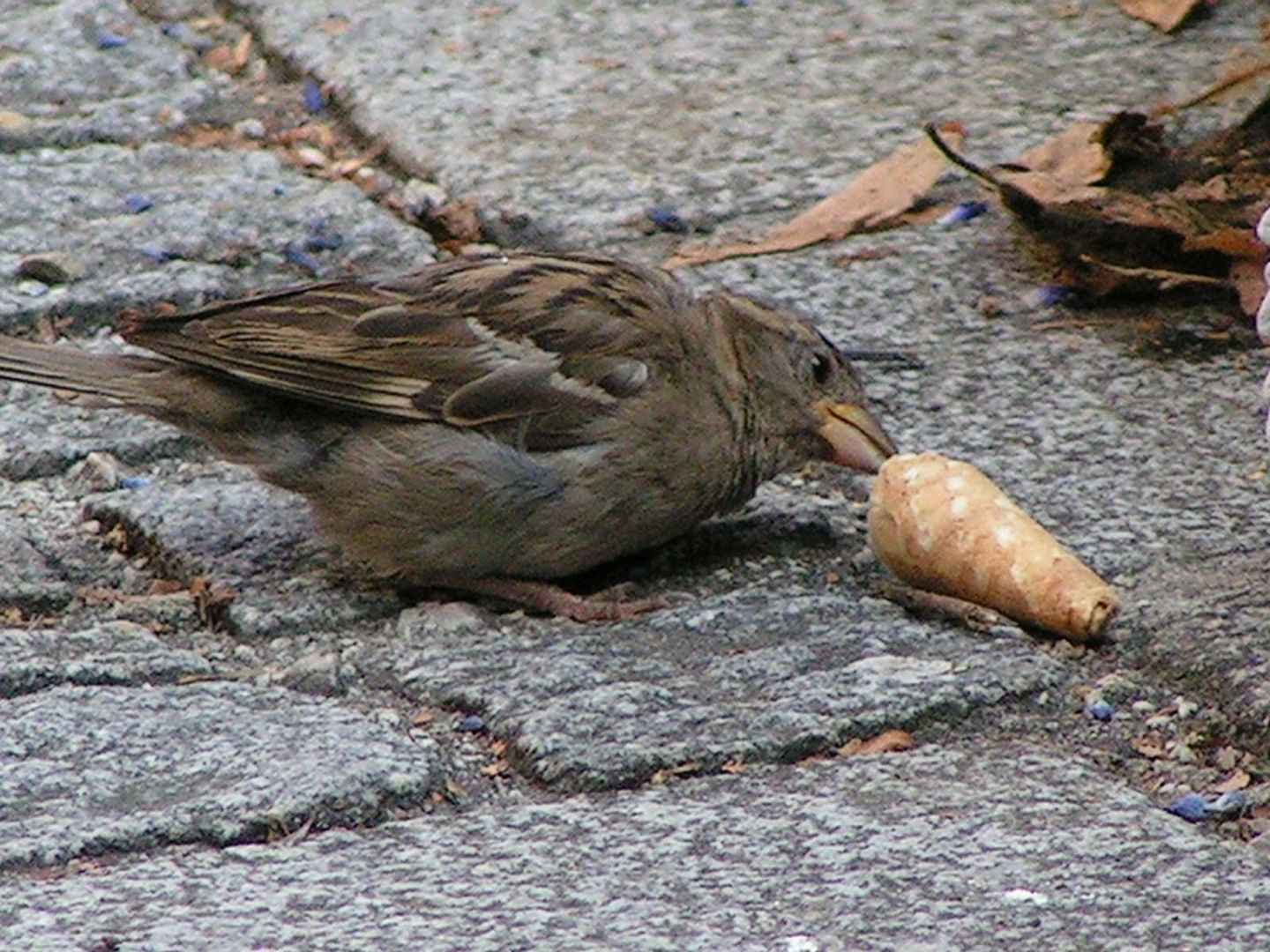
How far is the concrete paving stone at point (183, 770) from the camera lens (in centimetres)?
282

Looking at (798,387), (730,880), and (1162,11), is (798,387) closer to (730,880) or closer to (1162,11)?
(730,880)

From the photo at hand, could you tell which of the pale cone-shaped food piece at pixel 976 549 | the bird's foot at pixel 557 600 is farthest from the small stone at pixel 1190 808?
the bird's foot at pixel 557 600

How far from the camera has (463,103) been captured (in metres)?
5.24

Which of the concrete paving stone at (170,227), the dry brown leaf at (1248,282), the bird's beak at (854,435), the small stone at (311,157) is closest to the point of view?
the bird's beak at (854,435)

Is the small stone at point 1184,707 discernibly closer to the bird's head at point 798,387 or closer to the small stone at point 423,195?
the bird's head at point 798,387

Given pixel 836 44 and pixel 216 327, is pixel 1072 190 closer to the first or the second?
pixel 836 44

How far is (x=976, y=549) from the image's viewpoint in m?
3.54

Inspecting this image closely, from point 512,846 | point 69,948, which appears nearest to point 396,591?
point 512,846

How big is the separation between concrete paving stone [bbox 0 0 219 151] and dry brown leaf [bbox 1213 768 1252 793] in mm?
2926

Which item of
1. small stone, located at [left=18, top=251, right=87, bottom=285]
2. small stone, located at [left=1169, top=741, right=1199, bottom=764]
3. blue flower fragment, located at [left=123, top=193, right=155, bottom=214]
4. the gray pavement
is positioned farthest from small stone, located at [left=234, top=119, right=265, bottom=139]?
small stone, located at [left=1169, top=741, right=1199, bottom=764]

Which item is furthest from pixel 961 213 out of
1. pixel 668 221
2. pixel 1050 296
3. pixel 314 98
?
pixel 314 98

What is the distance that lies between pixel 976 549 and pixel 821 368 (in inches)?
25.4

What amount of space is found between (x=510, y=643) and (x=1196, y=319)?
59.8 inches

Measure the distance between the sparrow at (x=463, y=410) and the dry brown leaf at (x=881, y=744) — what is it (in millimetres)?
704
